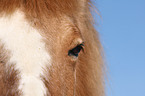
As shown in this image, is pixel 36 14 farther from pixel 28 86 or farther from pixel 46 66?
pixel 28 86

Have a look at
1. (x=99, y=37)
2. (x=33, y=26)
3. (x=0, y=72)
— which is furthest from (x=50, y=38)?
(x=99, y=37)

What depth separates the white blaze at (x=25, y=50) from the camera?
6.52 feet

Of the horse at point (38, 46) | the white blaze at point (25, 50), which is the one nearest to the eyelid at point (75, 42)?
the horse at point (38, 46)

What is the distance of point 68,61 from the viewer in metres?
2.53

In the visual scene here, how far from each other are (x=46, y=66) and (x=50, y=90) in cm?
24

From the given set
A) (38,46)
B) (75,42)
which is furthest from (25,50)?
(75,42)

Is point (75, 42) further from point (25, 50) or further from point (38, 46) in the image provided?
point (25, 50)

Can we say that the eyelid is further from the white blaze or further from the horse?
the white blaze

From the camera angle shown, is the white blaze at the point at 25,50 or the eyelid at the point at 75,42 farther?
the eyelid at the point at 75,42

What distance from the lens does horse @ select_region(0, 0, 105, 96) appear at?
6.69ft

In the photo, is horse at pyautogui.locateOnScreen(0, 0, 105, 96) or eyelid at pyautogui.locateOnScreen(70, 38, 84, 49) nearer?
horse at pyautogui.locateOnScreen(0, 0, 105, 96)

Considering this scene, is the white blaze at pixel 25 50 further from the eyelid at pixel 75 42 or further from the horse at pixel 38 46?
the eyelid at pixel 75 42

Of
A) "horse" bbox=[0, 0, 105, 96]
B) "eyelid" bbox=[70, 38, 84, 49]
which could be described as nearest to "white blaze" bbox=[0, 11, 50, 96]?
"horse" bbox=[0, 0, 105, 96]

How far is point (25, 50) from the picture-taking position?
6.87 ft
